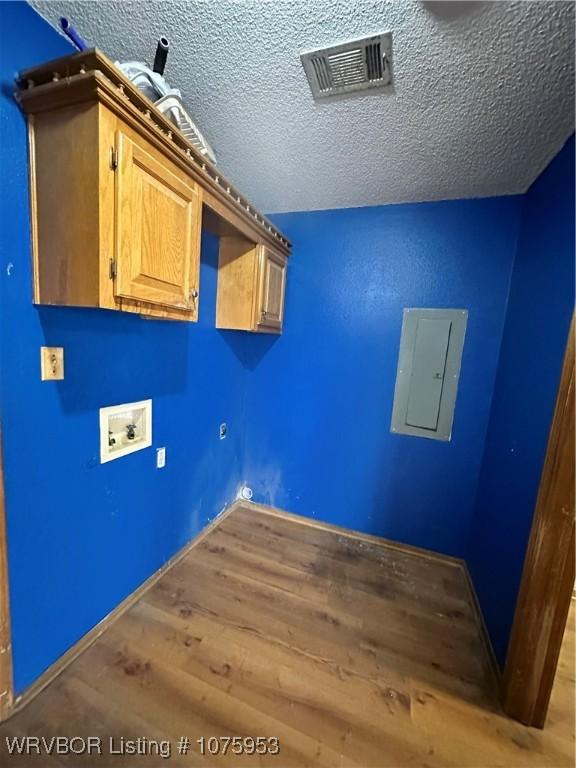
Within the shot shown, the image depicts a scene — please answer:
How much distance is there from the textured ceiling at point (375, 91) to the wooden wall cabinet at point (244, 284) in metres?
0.46

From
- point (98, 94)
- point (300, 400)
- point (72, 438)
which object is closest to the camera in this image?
point (98, 94)

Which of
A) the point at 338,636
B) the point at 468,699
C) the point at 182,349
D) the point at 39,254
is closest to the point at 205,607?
the point at 338,636

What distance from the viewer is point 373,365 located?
2.23 m

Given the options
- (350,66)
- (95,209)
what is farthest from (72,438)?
(350,66)

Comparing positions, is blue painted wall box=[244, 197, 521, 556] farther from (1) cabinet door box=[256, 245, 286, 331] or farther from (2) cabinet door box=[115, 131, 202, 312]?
(2) cabinet door box=[115, 131, 202, 312]

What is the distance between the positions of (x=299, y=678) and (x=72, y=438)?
1.43m

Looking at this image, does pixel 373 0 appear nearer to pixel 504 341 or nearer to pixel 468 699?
pixel 504 341

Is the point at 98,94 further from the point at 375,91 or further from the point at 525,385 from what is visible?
the point at 525,385

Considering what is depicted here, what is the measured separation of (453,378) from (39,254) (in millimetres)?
2288

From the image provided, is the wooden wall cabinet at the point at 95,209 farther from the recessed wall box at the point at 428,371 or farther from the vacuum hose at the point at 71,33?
the recessed wall box at the point at 428,371

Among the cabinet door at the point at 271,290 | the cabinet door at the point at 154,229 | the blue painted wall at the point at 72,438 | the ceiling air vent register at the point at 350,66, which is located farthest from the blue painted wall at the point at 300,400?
the ceiling air vent register at the point at 350,66

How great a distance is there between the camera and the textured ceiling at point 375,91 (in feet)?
3.04

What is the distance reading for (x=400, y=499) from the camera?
2238 millimetres

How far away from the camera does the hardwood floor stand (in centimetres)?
109
